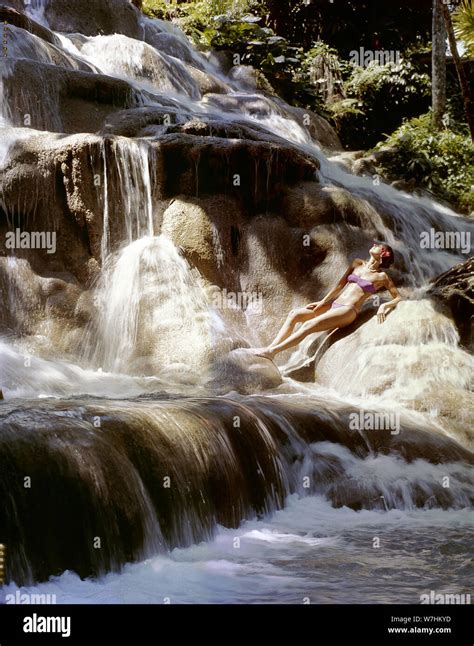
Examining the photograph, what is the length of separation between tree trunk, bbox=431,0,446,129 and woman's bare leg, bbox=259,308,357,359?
1133cm

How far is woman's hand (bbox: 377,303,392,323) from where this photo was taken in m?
9.43

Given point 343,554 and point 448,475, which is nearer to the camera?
point 343,554

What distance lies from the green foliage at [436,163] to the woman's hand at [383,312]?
8.01m

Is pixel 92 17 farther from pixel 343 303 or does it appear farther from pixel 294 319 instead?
pixel 343 303

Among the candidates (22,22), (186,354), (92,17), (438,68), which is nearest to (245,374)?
(186,354)

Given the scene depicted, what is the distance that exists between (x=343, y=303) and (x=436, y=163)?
932 cm

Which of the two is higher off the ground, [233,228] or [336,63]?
[336,63]

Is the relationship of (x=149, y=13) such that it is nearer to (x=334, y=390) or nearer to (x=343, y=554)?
(x=334, y=390)

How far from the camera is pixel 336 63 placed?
22.4 metres

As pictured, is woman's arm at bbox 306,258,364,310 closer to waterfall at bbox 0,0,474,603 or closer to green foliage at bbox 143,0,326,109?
waterfall at bbox 0,0,474,603

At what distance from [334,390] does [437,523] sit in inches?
113

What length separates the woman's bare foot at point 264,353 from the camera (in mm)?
9430

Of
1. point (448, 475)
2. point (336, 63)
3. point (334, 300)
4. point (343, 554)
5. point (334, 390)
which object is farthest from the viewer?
point (336, 63)

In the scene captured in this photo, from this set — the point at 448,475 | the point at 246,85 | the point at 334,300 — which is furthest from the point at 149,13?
the point at 448,475
